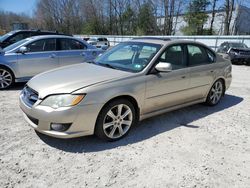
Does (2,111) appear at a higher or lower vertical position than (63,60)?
lower

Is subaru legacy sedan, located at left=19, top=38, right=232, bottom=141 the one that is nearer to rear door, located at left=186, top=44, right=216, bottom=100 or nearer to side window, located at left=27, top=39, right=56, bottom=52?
rear door, located at left=186, top=44, right=216, bottom=100

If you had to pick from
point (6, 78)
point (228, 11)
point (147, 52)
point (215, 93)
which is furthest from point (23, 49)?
point (228, 11)

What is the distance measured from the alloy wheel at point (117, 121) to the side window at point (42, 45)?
4.31 m

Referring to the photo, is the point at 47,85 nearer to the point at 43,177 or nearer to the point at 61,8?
Result: the point at 43,177

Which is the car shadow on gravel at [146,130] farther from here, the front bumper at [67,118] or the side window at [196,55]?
the side window at [196,55]

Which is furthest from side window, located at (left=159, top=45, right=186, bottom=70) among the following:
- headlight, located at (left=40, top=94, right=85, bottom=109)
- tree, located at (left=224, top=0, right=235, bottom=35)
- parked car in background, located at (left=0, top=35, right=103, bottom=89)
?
tree, located at (left=224, top=0, right=235, bottom=35)

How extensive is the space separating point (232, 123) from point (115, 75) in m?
2.49

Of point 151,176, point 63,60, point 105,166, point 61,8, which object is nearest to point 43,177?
point 105,166

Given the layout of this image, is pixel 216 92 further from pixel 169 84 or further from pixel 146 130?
pixel 146 130

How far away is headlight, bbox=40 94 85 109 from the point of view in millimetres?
3061

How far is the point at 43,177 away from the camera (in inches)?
106

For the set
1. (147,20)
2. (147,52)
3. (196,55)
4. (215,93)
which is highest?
(147,20)

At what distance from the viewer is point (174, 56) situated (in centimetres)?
432

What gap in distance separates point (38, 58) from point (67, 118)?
14.0 feet
